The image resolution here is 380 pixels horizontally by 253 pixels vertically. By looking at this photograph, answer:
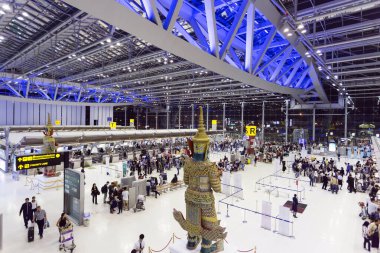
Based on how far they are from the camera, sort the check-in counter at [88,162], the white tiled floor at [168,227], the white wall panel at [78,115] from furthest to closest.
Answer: the white wall panel at [78,115] < the check-in counter at [88,162] < the white tiled floor at [168,227]

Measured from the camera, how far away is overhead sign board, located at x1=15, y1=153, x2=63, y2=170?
10307 mm

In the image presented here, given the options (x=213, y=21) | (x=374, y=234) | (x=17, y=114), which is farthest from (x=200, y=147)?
(x=17, y=114)

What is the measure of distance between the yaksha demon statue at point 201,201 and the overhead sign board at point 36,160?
7743 mm

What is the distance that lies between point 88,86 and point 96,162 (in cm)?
1514

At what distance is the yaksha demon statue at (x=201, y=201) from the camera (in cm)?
605

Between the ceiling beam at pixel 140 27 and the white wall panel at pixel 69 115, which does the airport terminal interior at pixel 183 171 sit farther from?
the white wall panel at pixel 69 115

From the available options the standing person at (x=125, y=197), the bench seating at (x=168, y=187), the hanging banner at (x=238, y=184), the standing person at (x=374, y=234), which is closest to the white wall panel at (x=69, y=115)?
the bench seating at (x=168, y=187)

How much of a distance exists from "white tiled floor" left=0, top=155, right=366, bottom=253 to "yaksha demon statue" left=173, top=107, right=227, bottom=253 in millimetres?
2589

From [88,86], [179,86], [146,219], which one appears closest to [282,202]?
[146,219]

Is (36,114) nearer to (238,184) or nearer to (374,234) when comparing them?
(238,184)

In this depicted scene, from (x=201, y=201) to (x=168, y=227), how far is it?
430cm

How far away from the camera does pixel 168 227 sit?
31.8ft

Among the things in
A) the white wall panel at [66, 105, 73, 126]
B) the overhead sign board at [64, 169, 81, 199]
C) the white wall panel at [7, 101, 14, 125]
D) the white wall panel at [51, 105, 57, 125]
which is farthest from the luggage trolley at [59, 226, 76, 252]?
the white wall panel at [66, 105, 73, 126]

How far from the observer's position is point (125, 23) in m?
6.00
